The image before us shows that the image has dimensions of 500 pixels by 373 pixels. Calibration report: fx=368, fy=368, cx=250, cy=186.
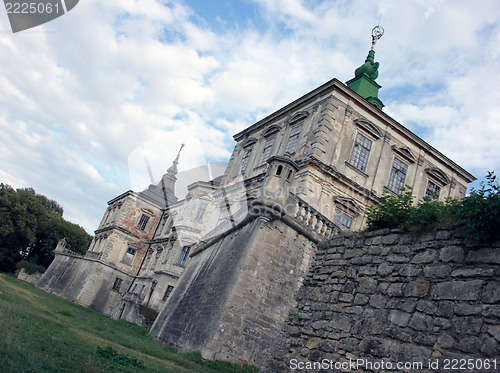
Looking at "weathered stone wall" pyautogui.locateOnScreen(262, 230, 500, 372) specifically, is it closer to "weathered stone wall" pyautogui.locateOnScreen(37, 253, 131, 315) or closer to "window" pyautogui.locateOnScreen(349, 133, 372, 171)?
"window" pyautogui.locateOnScreen(349, 133, 372, 171)

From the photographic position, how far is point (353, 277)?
6199 millimetres

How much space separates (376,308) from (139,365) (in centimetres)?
519

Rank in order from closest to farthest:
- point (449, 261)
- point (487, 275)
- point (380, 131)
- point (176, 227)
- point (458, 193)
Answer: point (487, 275) < point (449, 261) < point (380, 131) < point (458, 193) < point (176, 227)

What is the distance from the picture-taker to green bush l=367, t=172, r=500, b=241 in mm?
4543

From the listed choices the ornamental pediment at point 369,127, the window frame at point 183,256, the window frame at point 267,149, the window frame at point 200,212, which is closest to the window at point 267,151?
the window frame at point 267,149

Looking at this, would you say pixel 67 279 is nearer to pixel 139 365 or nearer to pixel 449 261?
pixel 139 365

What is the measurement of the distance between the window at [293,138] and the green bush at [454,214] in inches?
489

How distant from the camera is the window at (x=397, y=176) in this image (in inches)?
745

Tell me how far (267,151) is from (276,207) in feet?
31.2

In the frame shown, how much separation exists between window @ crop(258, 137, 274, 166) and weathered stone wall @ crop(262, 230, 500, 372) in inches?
548

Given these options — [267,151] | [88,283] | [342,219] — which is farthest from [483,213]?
[88,283]

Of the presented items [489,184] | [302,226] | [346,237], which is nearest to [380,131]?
[302,226]

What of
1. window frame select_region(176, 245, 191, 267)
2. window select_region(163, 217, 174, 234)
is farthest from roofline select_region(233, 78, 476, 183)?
window select_region(163, 217, 174, 234)

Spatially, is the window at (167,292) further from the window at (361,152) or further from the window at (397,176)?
the window at (397,176)
